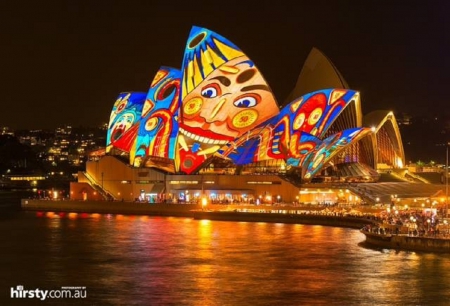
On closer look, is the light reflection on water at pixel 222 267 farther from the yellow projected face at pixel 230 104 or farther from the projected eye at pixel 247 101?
the projected eye at pixel 247 101

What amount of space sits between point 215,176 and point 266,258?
90.5 ft

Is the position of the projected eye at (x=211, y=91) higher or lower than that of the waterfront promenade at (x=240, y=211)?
higher

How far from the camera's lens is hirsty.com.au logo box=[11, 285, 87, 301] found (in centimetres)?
2730

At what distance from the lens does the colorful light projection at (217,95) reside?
61188 millimetres

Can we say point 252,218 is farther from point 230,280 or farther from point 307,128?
point 230,280

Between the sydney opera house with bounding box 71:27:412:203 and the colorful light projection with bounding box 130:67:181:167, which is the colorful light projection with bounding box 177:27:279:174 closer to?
the sydney opera house with bounding box 71:27:412:203

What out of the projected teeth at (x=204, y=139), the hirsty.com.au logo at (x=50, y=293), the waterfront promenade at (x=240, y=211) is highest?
the projected teeth at (x=204, y=139)

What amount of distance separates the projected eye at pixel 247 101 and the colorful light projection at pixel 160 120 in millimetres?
4713

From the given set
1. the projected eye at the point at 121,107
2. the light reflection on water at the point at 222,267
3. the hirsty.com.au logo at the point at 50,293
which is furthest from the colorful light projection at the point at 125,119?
the hirsty.com.au logo at the point at 50,293

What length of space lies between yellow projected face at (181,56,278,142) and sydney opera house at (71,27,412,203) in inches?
2.8

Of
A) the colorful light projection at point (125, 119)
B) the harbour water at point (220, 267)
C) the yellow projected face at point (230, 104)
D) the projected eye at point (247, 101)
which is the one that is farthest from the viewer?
the colorful light projection at point (125, 119)

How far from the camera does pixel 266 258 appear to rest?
116 feet

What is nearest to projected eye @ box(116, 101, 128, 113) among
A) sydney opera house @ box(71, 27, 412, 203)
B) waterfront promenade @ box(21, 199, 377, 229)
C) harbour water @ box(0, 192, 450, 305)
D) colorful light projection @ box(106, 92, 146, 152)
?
colorful light projection @ box(106, 92, 146, 152)

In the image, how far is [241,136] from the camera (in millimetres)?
62375
